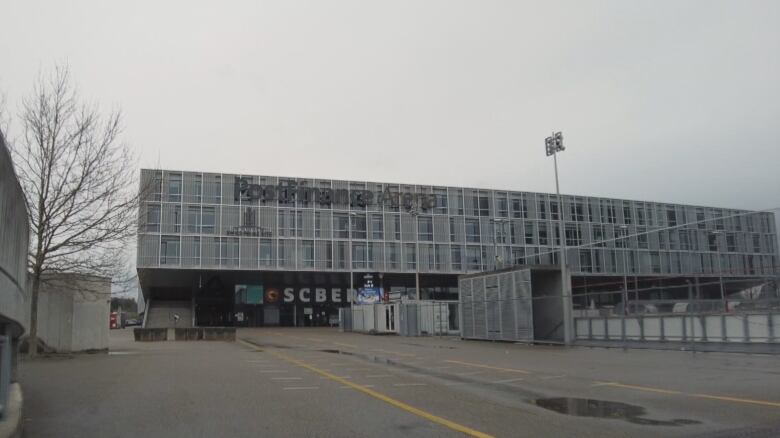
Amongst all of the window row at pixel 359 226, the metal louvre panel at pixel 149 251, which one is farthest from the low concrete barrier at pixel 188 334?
the metal louvre panel at pixel 149 251

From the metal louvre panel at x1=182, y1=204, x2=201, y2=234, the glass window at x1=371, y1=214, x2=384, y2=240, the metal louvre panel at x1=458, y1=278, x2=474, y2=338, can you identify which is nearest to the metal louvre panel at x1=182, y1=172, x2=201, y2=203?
the metal louvre panel at x1=182, y1=204, x2=201, y2=234

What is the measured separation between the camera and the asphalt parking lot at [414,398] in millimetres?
7930

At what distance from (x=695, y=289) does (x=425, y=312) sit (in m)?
21.7

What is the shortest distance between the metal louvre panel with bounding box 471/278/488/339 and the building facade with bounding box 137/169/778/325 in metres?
25.6

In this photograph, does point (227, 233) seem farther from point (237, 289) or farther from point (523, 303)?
point (523, 303)

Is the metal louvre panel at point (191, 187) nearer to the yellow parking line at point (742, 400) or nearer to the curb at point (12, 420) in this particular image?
the curb at point (12, 420)

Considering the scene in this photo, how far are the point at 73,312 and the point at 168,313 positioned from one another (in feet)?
181

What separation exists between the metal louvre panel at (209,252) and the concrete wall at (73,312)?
140 feet

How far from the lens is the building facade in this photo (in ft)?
216

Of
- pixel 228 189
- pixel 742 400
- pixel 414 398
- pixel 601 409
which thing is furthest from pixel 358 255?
pixel 601 409

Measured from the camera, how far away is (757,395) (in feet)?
33.1

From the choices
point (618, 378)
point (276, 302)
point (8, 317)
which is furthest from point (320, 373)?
point (276, 302)

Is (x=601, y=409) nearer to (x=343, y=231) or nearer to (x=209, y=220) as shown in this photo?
(x=209, y=220)

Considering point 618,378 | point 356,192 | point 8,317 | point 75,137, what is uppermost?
point 356,192
